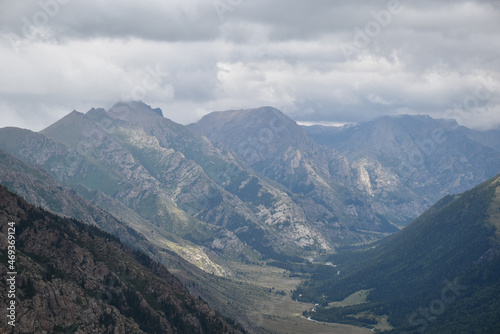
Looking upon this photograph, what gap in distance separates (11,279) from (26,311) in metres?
15.0

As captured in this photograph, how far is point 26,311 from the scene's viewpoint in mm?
197750

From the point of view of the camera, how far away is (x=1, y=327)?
180 meters

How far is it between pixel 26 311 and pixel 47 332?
12.4 metres

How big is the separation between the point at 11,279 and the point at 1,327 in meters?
21.5

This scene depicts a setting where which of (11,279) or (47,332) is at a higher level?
(11,279)

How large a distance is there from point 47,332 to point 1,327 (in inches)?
916

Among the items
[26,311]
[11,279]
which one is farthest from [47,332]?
[11,279]

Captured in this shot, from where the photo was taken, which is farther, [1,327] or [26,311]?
[26,311]

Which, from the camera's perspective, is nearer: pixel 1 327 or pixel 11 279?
pixel 1 327

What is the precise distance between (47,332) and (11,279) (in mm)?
26833

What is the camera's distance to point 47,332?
19925 centimetres

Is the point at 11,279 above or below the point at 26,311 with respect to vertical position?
above

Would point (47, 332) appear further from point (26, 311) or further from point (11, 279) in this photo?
point (11, 279)
